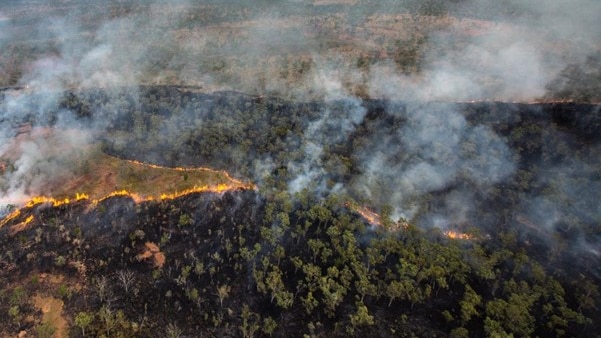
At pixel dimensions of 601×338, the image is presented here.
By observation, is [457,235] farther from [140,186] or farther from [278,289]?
[140,186]

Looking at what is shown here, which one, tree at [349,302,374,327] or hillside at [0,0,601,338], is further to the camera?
hillside at [0,0,601,338]

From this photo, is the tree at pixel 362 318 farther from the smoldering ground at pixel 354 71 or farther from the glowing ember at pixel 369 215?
the smoldering ground at pixel 354 71

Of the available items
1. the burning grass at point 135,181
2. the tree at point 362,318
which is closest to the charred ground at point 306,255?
the tree at point 362,318

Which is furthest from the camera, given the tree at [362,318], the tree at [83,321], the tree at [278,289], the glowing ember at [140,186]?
the glowing ember at [140,186]

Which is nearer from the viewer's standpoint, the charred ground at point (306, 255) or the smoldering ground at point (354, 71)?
the charred ground at point (306, 255)

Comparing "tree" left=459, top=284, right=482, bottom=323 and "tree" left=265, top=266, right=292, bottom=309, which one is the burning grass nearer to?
"tree" left=265, top=266, right=292, bottom=309

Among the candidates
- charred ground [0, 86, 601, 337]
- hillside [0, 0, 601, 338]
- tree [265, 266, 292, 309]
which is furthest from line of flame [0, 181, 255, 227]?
tree [265, 266, 292, 309]

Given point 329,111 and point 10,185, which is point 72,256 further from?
point 329,111

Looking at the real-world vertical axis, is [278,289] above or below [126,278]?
below

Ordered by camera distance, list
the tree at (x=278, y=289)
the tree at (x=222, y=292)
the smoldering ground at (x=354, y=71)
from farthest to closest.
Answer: the smoldering ground at (x=354, y=71) < the tree at (x=222, y=292) < the tree at (x=278, y=289)

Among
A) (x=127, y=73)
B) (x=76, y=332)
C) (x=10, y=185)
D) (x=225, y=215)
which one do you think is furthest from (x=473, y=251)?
(x=127, y=73)

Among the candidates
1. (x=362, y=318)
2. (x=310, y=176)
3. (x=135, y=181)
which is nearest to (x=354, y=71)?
(x=310, y=176)
